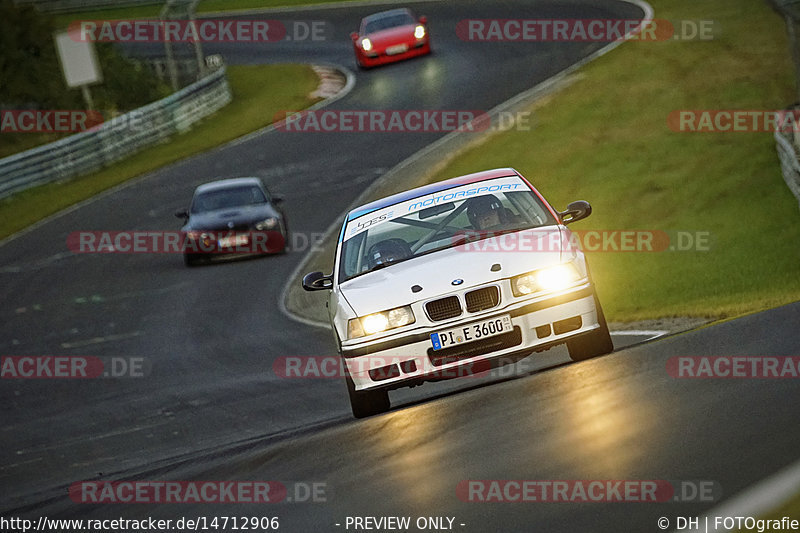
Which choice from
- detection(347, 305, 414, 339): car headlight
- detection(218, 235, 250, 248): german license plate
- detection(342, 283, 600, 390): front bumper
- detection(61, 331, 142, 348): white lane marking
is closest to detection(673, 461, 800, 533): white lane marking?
detection(342, 283, 600, 390): front bumper

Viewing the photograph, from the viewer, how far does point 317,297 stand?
18.7 meters

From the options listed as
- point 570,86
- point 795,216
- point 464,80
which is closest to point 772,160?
point 795,216

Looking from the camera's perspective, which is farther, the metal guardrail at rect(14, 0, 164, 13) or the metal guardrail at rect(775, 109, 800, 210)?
the metal guardrail at rect(14, 0, 164, 13)

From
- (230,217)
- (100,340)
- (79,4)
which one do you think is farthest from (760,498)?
(79,4)

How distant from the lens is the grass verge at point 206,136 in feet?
94.9

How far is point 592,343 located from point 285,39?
38.9m

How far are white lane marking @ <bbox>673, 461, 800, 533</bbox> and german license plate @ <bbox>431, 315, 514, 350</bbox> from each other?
320 cm

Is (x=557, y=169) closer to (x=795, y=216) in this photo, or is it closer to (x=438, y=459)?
(x=795, y=216)

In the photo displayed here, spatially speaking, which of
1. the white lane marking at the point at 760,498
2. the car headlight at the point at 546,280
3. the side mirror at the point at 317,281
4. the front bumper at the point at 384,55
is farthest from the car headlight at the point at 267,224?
the white lane marking at the point at 760,498

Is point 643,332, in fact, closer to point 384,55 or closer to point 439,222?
point 439,222

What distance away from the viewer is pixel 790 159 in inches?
677

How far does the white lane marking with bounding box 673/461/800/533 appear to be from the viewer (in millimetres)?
5156

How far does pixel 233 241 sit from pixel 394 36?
51.7 ft

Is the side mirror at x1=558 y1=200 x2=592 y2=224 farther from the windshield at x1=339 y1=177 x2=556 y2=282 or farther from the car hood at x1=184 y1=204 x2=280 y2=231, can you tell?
the car hood at x1=184 y1=204 x2=280 y2=231
